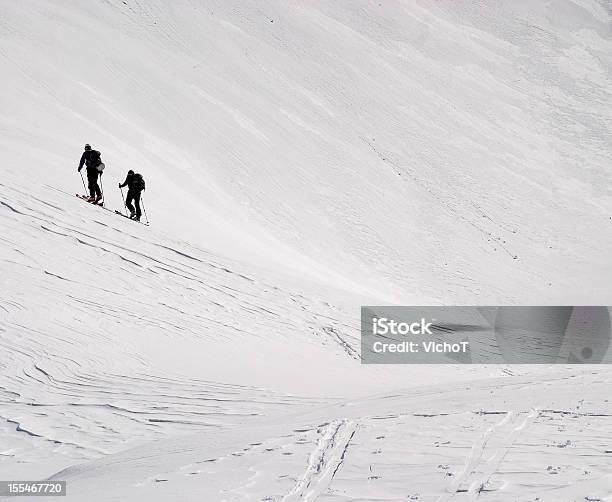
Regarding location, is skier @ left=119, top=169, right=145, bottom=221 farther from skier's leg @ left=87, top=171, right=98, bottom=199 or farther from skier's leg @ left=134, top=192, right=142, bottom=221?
skier's leg @ left=87, top=171, right=98, bottom=199

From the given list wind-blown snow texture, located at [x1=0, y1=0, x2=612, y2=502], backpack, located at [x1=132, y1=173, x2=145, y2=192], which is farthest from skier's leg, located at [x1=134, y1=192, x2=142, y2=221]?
wind-blown snow texture, located at [x1=0, y1=0, x2=612, y2=502]

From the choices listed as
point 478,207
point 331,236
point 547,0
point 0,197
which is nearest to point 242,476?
point 0,197

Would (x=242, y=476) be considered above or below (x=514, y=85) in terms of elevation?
below

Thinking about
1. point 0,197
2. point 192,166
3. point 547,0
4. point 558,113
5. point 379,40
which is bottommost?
point 0,197

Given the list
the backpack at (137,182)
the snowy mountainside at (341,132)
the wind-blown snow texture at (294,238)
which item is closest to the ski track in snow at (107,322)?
the wind-blown snow texture at (294,238)

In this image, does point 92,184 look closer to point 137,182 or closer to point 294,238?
point 137,182

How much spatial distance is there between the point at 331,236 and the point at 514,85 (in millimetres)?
20107

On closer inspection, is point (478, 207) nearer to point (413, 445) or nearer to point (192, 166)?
point (192, 166)

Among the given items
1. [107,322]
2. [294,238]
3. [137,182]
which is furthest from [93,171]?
[294,238]

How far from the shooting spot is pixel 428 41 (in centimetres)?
4100

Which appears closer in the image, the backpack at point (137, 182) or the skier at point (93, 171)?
the skier at point (93, 171)

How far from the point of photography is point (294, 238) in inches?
895

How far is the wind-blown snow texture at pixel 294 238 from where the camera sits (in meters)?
7.09

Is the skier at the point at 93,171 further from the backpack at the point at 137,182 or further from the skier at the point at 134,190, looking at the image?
the backpack at the point at 137,182
